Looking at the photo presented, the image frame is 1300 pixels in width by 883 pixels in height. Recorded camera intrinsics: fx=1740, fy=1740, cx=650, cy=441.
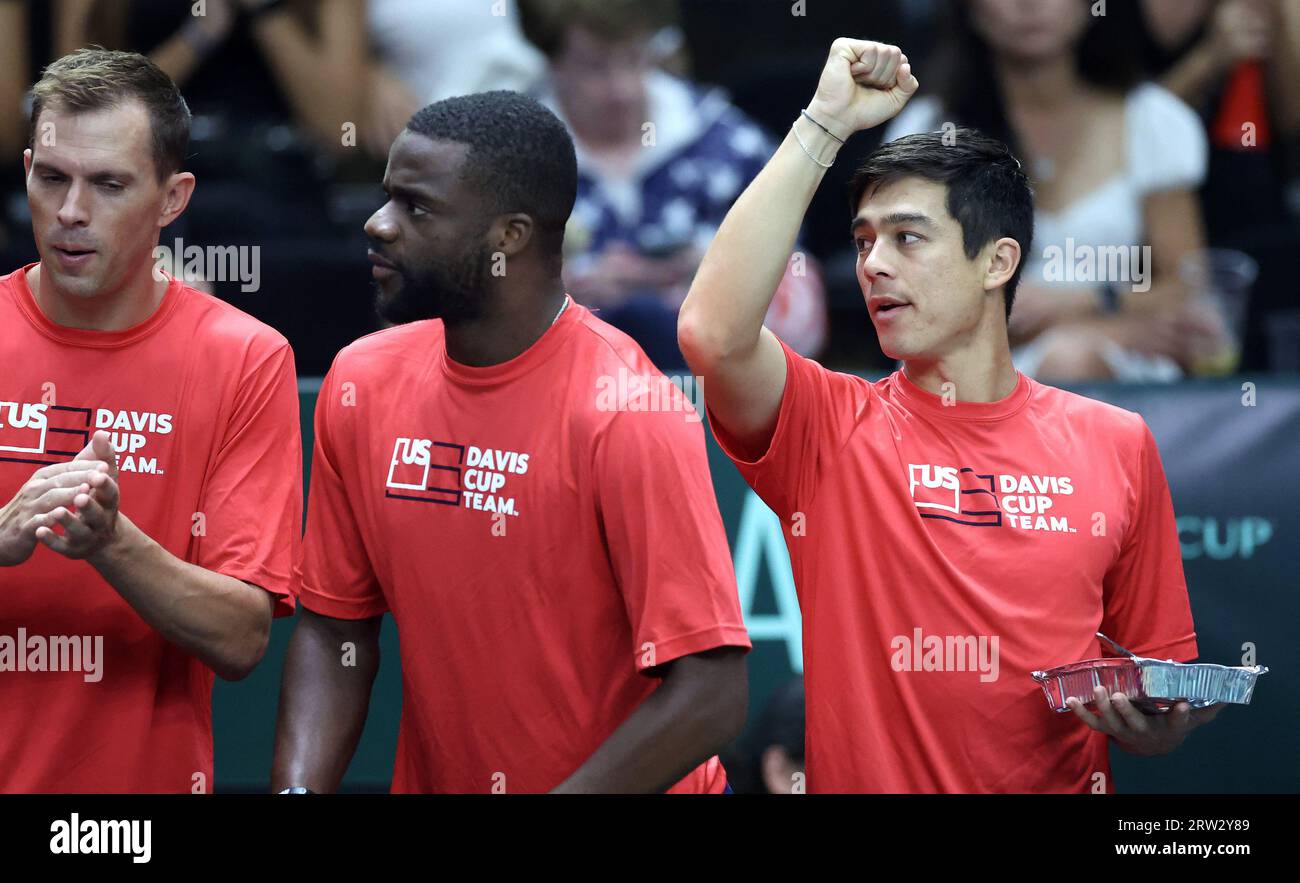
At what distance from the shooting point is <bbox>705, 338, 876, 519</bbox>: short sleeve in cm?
338

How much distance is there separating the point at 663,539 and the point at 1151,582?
1040 mm

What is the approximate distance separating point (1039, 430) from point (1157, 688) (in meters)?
0.61

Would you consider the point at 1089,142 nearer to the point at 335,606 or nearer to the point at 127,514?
the point at 335,606

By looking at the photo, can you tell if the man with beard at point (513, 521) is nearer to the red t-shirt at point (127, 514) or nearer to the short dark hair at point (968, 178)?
the red t-shirt at point (127, 514)

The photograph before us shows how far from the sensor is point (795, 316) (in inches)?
234

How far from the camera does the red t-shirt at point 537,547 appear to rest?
3174mm

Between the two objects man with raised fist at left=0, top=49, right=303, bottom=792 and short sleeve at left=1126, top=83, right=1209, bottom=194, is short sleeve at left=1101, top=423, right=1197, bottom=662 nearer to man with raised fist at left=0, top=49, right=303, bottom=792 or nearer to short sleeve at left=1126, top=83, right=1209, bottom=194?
man with raised fist at left=0, top=49, right=303, bottom=792

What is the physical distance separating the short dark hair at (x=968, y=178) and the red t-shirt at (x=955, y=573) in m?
0.36

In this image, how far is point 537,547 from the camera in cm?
326

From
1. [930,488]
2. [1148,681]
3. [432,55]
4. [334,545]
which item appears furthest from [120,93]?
[432,55]

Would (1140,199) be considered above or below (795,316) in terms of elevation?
above

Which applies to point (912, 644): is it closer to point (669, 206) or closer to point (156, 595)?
point (156, 595)

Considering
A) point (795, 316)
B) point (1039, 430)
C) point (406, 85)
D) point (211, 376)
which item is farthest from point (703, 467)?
point (406, 85)

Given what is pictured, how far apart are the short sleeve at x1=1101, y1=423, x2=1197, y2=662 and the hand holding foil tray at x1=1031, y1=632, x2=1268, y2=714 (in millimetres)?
285
